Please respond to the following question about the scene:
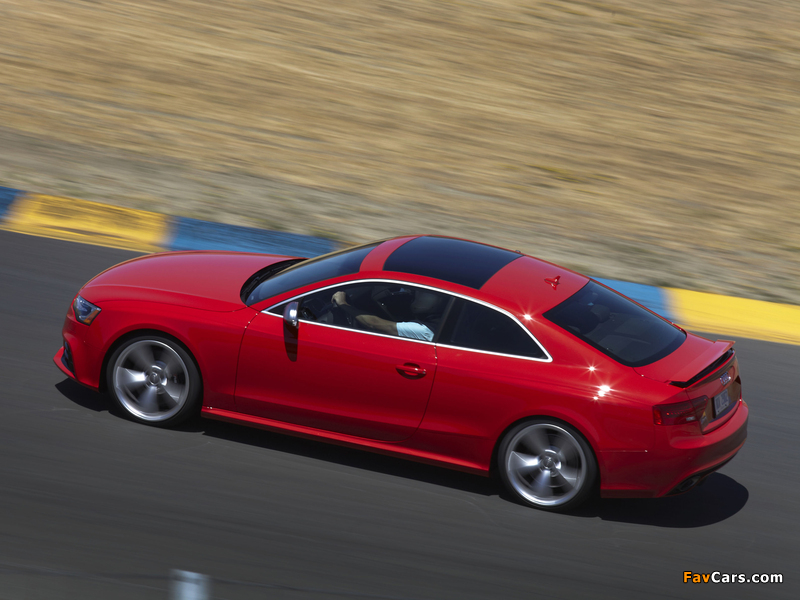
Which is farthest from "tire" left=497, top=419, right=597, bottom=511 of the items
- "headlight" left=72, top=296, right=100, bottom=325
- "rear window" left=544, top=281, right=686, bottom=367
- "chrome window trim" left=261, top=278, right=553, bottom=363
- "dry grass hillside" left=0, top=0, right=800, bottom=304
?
"dry grass hillside" left=0, top=0, right=800, bottom=304

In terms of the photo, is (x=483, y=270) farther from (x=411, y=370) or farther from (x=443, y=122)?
(x=443, y=122)

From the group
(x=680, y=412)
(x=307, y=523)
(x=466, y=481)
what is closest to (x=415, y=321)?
(x=466, y=481)

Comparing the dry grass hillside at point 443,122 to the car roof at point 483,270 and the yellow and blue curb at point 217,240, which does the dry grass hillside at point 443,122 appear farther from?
the car roof at point 483,270

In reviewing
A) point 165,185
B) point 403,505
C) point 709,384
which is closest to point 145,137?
point 165,185

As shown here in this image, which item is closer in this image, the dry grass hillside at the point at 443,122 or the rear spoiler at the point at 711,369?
the rear spoiler at the point at 711,369

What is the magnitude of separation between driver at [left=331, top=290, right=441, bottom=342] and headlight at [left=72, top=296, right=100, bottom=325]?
179 centimetres

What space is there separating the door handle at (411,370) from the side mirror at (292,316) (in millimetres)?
725

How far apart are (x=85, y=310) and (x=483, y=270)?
9.14 ft

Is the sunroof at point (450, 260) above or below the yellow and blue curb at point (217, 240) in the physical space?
above

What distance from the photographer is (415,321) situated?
18.5ft

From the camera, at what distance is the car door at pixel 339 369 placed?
555 centimetres

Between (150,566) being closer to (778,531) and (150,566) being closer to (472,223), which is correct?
(778,531)

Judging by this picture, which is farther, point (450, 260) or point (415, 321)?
point (450, 260)

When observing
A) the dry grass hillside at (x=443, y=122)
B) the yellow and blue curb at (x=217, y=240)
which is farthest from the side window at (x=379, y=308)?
the dry grass hillside at (x=443, y=122)
